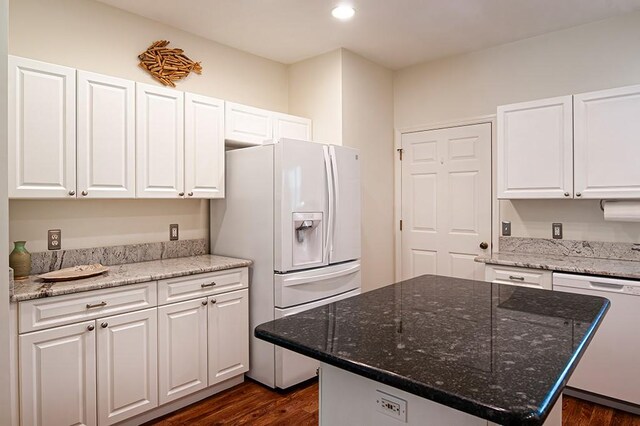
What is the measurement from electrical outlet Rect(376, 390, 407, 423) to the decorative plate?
1.92m

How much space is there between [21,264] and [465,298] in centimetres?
243

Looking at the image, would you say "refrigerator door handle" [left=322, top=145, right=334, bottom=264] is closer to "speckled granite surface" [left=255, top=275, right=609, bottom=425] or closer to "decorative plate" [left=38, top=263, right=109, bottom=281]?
"speckled granite surface" [left=255, top=275, right=609, bottom=425]

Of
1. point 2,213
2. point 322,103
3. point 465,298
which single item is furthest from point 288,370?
point 322,103

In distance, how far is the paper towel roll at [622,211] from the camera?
8.96ft

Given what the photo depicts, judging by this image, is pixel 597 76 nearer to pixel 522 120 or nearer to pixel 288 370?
pixel 522 120

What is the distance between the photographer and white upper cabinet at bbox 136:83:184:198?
2.66 m

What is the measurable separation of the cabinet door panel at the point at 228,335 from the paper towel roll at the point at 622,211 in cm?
266

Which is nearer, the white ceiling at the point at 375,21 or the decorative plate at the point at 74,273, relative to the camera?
the decorative plate at the point at 74,273

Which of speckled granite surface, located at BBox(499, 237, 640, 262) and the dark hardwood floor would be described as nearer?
the dark hardwood floor

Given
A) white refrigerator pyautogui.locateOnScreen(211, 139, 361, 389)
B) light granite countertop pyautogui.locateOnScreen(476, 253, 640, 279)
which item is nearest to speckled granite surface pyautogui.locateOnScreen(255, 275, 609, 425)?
light granite countertop pyautogui.locateOnScreen(476, 253, 640, 279)

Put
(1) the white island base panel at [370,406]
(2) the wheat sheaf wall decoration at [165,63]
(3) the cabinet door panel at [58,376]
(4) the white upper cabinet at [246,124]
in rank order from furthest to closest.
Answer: (4) the white upper cabinet at [246,124] < (2) the wheat sheaf wall decoration at [165,63] < (3) the cabinet door panel at [58,376] < (1) the white island base panel at [370,406]

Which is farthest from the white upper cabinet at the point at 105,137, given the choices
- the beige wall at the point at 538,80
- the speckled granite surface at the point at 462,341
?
the beige wall at the point at 538,80

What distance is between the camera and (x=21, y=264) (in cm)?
232

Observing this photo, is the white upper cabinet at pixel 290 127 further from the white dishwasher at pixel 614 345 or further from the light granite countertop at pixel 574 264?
the white dishwasher at pixel 614 345
